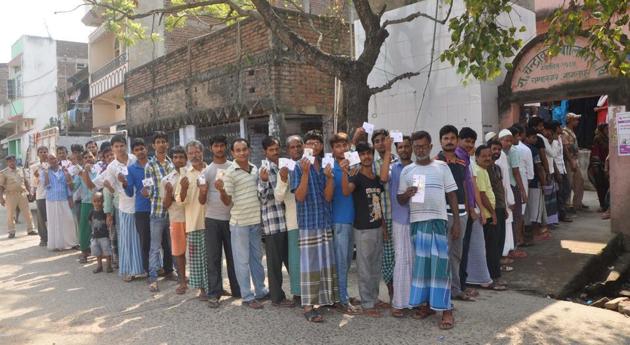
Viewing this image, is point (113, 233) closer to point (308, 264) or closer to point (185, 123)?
point (308, 264)

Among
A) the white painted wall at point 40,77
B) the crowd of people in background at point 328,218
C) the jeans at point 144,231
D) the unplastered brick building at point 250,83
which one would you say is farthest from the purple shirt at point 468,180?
the white painted wall at point 40,77

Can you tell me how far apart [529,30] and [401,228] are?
6.06m

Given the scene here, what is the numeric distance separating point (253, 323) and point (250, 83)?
6659 millimetres

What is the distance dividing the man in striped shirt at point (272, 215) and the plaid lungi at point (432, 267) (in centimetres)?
130

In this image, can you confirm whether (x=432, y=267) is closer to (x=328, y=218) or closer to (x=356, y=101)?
(x=328, y=218)

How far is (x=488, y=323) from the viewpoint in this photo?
421 cm

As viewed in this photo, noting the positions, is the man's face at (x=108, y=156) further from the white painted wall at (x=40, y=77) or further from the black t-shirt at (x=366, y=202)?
the white painted wall at (x=40, y=77)

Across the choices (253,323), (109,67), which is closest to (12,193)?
(253,323)

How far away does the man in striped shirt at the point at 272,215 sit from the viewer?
4719 millimetres

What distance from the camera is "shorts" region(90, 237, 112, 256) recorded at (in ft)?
21.8

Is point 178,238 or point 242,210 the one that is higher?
point 242,210

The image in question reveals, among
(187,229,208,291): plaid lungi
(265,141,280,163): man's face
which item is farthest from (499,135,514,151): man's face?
(187,229,208,291): plaid lungi

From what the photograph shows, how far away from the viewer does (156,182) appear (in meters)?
5.72

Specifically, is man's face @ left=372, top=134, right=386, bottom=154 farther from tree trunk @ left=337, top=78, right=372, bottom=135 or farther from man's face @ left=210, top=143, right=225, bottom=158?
tree trunk @ left=337, top=78, right=372, bottom=135
